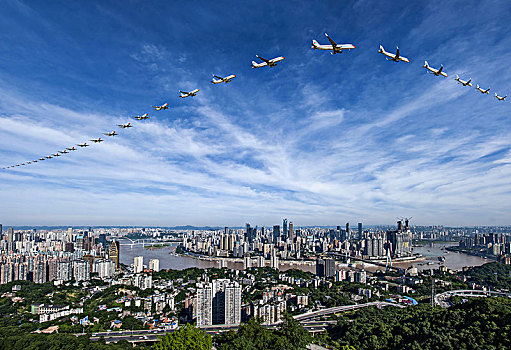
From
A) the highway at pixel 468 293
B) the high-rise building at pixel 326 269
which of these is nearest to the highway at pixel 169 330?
the highway at pixel 468 293

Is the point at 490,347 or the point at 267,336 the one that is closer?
the point at 490,347

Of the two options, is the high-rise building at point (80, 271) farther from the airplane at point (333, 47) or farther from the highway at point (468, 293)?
the airplane at point (333, 47)

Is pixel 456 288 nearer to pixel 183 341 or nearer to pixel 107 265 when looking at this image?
pixel 183 341

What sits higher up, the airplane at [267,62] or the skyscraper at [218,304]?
the airplane at [267,62]

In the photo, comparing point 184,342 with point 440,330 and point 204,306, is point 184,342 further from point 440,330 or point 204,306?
point 440,330

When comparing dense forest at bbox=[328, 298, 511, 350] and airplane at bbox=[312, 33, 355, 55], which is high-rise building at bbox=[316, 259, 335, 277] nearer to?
dense forest at bbox=[328, 298, 511, 350]

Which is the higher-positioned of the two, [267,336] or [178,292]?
[267,336]

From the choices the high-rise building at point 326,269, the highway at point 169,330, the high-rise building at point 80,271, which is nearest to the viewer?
the highway at point 169,330

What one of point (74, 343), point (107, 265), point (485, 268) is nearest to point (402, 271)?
point (485, 268)

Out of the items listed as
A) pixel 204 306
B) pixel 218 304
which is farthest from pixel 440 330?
pixel 204 306
